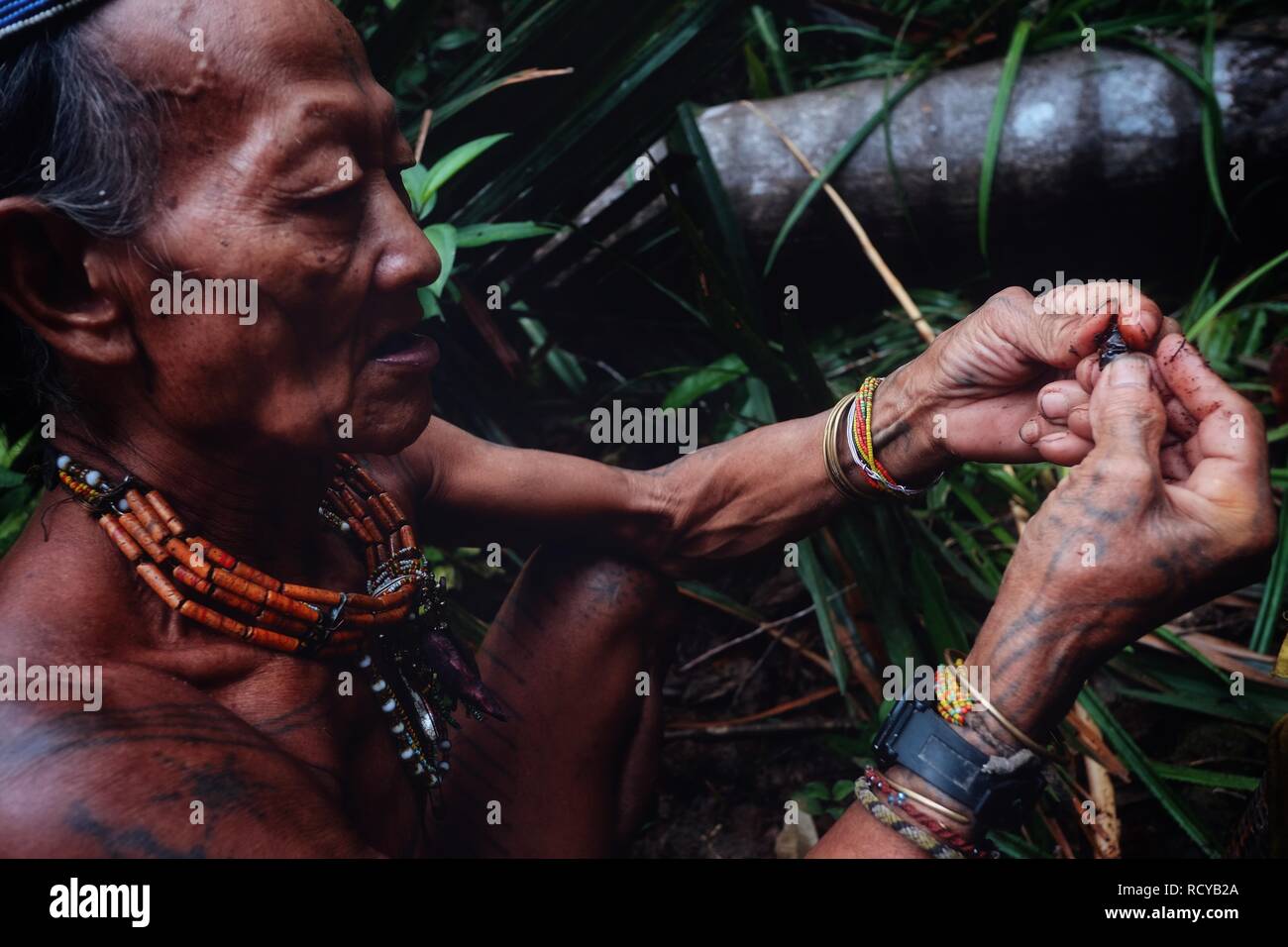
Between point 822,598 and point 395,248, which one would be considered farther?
point 822,598

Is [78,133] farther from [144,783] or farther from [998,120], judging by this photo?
[998,120]

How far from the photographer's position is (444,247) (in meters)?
2.11

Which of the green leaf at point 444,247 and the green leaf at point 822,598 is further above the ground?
the green leaf at point 444,247

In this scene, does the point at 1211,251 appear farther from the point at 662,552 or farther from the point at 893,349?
the point at 662,552

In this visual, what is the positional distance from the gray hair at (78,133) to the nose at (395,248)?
27 cm

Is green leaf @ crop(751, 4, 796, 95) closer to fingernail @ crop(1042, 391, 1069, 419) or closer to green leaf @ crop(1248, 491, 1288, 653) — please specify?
green leaf @ crop(1248, 491, 1288, 653)

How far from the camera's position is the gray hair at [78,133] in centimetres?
126

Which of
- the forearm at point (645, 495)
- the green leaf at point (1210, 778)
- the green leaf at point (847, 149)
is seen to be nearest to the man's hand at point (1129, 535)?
the forearm at point (645, 495)

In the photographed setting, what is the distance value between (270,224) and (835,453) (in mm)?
959

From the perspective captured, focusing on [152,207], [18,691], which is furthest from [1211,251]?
[18,691]

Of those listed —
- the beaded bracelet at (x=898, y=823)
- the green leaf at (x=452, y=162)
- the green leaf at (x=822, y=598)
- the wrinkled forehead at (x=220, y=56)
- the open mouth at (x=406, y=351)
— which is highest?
the wrinkled forehead at (x=220, y=56)

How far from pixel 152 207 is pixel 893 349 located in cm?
178

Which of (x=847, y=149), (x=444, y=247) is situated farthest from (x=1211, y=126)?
(x=444, y=247)

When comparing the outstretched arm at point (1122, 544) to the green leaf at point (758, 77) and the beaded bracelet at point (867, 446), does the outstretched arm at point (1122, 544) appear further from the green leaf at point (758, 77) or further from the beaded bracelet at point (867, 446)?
the green leaf at point (758, 77)
